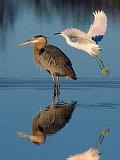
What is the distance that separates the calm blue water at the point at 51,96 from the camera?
10273 millimetres

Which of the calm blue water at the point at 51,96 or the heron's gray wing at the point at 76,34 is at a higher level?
the heron's gray wing at the point at 76,34

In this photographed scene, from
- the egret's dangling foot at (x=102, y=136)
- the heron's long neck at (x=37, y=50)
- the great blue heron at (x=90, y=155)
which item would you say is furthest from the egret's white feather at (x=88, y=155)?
the heron's long neck at (x=37, y=50)

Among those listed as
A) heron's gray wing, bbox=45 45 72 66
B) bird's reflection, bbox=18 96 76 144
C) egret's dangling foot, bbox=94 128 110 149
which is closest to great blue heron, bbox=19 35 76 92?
heron's gray wing, bbox=45 45 72 66

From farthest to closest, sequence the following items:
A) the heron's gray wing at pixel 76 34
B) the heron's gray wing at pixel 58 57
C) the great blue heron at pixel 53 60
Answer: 1. the heron's gray wing at pixel 58 57
2. the great blue heron at pixel 53 60
3. the heron's gray wing at pixel 76 34

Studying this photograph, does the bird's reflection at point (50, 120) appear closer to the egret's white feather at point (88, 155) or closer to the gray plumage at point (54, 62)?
the egret's white feather at point (88, 155)

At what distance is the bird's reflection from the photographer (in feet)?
35.9

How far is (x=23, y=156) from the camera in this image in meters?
9.72

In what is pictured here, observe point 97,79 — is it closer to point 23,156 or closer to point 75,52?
point 75,52

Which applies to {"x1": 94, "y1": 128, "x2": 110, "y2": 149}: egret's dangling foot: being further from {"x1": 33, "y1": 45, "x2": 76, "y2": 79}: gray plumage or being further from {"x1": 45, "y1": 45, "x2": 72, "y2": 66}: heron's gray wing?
{"x1": 45, "y1": 45, "x2": 72, "y2": 66}: heron's gray wing

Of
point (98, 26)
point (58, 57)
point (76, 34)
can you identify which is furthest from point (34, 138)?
point (58, 57)

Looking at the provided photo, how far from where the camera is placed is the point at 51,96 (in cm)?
1423

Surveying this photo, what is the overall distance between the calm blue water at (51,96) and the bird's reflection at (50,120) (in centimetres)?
9

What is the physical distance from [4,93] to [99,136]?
3.66 meters

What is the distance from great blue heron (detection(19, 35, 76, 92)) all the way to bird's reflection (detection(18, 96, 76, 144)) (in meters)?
1.39
